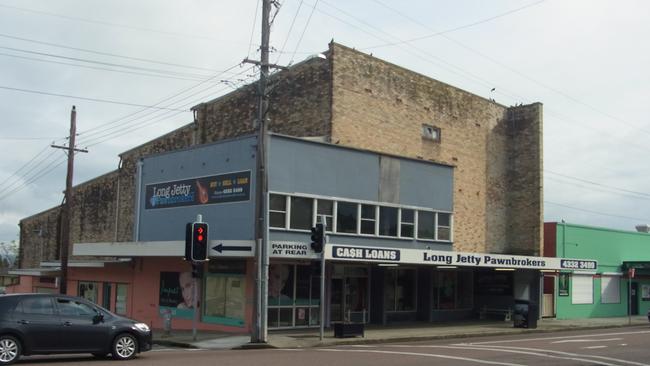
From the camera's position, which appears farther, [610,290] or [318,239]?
[610,290]

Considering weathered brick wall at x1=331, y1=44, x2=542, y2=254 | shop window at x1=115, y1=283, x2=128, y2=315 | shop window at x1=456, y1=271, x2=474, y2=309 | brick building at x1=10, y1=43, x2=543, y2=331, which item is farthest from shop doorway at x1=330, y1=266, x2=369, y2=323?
shop window at x1=115, y1=283, x2=128, y2=315

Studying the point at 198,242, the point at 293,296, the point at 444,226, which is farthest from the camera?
the point at 444,226

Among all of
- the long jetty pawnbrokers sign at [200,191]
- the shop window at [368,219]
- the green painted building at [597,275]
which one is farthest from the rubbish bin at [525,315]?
the long jetty pawnbrokers sign at [200,191]

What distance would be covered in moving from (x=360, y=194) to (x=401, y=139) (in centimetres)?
648

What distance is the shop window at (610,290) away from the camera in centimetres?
4216

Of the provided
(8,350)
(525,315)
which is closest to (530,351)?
(525,315)

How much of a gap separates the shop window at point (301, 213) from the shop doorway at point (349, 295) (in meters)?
2.66

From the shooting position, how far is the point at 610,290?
4291 cm

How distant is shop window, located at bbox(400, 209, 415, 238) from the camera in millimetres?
30172

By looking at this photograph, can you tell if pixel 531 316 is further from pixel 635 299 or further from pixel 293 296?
pixel 635 299

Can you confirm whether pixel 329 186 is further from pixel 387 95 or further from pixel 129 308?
pixel 129 308

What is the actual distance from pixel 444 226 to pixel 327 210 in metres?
7.32

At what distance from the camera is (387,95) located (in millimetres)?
33594

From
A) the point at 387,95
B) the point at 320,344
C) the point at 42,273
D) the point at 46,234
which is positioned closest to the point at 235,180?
the point at 320,344
